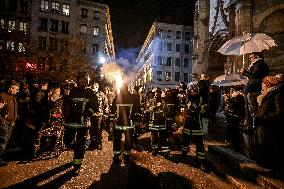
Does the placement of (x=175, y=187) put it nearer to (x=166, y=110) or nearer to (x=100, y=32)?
(x=166, y=110)

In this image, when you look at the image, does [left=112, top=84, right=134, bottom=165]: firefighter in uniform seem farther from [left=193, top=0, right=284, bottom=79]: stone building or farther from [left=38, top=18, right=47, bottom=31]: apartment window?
[left=38, top=18, right=47, bottom=31]: apartment window

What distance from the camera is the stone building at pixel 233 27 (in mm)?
18156

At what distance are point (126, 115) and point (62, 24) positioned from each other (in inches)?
1810

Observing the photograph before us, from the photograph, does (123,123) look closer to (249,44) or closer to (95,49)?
(249,44)

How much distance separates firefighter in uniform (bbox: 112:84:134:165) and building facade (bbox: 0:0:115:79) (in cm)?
3621

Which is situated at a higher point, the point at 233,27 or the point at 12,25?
the point at 12,25

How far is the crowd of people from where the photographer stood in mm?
5641

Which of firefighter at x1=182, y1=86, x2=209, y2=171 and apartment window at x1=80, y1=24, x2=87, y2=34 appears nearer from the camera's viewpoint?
firefighter at x1=182, y1=86, x2=209, y2=171

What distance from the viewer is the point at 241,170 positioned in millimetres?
6566

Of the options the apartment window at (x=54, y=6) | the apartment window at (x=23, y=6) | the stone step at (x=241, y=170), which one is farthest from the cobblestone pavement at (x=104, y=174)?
the apartment window at (x=54, y=6)

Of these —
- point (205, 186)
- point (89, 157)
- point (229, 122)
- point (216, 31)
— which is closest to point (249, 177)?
point (205, 186)

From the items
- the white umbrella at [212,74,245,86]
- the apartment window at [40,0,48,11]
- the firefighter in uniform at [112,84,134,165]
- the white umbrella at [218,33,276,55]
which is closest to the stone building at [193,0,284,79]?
the white umbrella at [212,74,245,86]

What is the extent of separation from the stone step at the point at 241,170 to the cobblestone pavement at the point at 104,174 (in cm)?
58

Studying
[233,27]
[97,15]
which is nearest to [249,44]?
[233,27]
